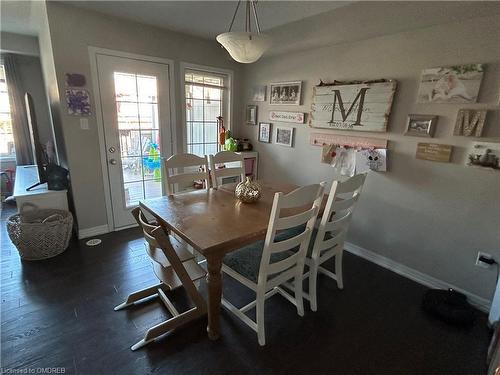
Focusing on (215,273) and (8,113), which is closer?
(215,273)

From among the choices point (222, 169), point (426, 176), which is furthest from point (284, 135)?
point (426, 176)

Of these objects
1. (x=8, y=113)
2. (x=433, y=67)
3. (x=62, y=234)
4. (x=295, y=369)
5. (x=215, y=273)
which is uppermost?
(x=433, y=67)

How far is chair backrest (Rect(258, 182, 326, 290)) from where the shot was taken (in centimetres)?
129

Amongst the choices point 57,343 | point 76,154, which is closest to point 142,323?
point 57,343

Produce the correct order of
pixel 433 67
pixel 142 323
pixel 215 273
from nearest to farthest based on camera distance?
pixel 215 273 < pixel 142 323 < pixel 433 67

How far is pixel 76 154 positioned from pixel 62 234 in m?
0.81

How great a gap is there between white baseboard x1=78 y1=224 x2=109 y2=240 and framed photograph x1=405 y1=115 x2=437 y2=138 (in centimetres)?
324

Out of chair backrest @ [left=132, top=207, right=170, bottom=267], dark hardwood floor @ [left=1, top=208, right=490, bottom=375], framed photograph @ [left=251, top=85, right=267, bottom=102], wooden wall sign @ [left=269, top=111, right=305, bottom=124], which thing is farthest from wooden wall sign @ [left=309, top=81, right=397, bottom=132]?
chair backrest @ [left=132, top=207, right=170, bottom=267]

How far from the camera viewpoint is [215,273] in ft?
4.64

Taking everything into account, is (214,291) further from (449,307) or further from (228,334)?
(449,307)

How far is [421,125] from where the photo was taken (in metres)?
2.05

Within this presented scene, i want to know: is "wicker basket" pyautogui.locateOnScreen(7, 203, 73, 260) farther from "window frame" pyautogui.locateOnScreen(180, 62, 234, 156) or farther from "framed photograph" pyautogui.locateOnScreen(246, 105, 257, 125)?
"framed photograph" pyautogui.locateOnScreen(246, 105, 257, 125)

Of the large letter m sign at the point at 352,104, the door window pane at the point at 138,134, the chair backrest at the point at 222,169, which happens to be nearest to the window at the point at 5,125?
the door window pane at the point at 138,134

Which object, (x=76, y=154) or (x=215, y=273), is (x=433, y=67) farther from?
(x=76, y=154)
